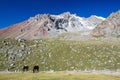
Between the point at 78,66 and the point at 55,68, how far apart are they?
10849 millimetres

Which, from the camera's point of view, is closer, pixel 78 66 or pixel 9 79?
pixel 9 79

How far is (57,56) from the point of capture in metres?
120

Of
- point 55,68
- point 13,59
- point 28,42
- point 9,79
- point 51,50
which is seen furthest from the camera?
point 28,42

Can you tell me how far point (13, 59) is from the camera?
382 ft

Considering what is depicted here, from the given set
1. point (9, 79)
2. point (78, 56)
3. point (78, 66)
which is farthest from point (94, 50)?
point (9, 79)

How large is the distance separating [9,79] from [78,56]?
6950cm

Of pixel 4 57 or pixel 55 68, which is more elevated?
pixel 4 57

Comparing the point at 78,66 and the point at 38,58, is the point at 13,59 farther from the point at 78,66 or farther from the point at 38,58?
Answer: the point at 78,66

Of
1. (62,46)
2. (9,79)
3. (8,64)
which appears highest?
(62,46)

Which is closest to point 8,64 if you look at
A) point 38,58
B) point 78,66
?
point 38,58

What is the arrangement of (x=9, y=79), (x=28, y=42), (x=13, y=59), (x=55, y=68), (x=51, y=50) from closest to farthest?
(x=9, y=79), (x=55, y=68), (x=13, y=59), (x=51, y=50), (x=28, y=42)

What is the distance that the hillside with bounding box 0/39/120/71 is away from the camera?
110106mm

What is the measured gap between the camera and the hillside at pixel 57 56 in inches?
4335

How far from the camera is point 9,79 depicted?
53219 mm
